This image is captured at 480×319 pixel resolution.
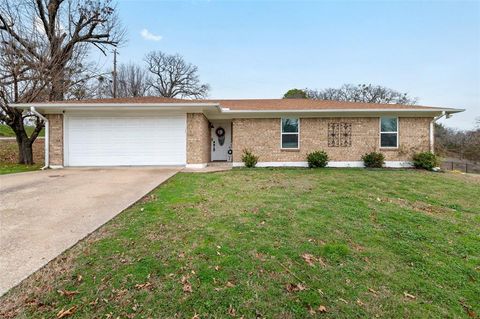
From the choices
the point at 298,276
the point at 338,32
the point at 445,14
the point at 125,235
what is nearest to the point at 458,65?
the point at 445,14

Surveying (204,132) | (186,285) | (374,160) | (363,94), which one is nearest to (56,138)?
(204,132)

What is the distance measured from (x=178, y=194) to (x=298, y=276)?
3.67 metres

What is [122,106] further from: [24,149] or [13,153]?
[13,153]

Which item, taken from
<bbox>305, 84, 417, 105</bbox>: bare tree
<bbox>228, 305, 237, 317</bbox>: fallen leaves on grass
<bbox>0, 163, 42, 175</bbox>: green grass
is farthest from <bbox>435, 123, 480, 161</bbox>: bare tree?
<bbox>0, 163, 42, 175</bbox>: green grass

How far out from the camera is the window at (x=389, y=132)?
1133cm

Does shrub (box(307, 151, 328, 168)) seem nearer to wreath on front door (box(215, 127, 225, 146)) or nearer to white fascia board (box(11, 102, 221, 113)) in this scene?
white fascia board (box(11, 102, 221, 113))

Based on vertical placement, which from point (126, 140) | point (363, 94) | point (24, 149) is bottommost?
point (24, 149)

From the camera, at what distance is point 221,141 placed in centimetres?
1347

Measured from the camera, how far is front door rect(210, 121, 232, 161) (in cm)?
1338

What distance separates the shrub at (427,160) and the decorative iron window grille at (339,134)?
9.81 feet

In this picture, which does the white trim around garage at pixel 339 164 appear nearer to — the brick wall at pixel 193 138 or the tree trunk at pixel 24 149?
the brick wall at pixel 193 138

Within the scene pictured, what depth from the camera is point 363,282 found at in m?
2.60

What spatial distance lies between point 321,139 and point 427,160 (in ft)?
14.9

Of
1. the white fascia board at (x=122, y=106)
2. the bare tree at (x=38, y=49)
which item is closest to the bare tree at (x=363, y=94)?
the bare tree at (x=38, y=49)
